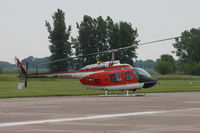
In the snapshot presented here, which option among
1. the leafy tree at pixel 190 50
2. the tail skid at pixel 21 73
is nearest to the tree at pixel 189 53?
the leafy tree at pixel 190 50

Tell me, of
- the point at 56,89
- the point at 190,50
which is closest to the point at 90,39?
the point at 190,50

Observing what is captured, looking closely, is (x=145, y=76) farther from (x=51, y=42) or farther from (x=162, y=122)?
→ (x=51, y=42)

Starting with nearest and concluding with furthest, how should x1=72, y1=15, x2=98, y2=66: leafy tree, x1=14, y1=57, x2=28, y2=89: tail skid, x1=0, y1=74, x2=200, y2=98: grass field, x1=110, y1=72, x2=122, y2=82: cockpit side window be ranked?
x1=110, y1=72, x2=122, y2=82: cockpit side window → x1=0, y1=74, x2=200, y2=98: grass field → x1=14, y1=57, x2=28, y2=89: tail skid → x1=72, y1=15, x2=98, y2=66: leafy tree

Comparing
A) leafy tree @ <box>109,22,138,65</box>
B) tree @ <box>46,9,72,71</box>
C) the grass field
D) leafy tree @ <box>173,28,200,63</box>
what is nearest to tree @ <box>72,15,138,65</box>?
leafy tree @ <box>109,22,138,65</box>

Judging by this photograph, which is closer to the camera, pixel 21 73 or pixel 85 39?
pixel 21 73

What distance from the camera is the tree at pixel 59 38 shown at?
126188 millimetres

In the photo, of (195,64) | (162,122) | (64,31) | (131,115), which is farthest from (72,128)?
(195,64)

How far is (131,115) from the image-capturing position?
59.6ft

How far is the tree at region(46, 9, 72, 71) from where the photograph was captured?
414ft

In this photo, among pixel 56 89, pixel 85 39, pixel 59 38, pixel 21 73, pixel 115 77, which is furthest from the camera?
pixel 85 39

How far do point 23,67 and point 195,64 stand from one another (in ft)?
461

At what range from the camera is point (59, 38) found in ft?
419

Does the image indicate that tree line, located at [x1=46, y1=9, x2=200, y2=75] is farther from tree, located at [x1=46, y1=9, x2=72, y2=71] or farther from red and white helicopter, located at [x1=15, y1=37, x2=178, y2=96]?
red and white helicopter, located at [x1=15, y1=37, x2=178, y2=96]

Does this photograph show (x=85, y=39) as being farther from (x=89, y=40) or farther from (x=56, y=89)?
(x=56, y=89)
